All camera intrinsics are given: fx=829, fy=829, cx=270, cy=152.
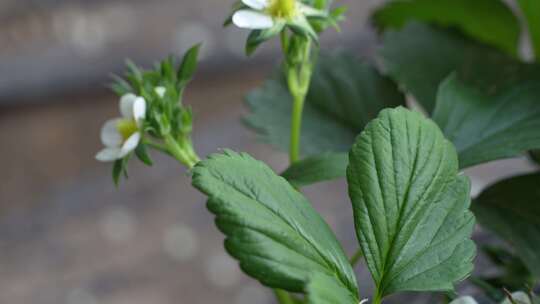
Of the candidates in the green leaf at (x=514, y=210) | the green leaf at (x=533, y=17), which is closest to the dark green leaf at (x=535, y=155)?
the green leaf at (x=514, y=210)

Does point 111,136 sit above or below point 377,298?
above

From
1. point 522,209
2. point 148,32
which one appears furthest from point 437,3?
point 148,32

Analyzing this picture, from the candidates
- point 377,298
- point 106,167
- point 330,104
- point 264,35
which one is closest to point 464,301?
point 377,298

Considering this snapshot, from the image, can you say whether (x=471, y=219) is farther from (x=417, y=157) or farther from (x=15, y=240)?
(x=15, y=240)

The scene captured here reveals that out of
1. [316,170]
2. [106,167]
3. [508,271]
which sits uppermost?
[106,167]

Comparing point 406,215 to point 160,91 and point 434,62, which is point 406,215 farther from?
point 434,62

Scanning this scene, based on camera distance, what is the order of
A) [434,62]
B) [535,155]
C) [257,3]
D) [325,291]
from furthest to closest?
[434,62], [535,155], [257,3], [325,291]
